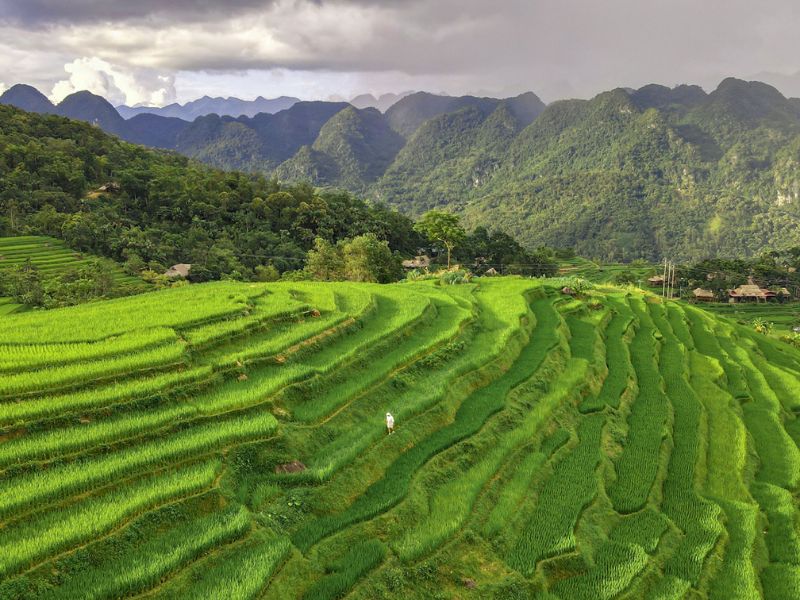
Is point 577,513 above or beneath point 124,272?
above

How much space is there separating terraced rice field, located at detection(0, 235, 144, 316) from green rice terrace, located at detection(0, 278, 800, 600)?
90.4 feet

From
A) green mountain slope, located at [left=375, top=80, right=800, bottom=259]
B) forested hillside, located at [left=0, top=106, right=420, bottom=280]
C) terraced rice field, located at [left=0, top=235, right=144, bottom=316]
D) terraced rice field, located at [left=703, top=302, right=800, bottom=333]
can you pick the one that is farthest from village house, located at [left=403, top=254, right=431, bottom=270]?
green mountain slope, located at [left=375, top=80, right=800, bottom=259]

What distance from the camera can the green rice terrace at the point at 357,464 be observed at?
6914 mm

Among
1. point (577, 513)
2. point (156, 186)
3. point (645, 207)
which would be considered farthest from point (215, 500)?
point (645, 207)

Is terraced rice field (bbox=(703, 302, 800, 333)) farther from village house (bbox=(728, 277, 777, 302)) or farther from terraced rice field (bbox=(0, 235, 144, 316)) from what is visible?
terraced rice field (bbox=(0, 235, 144, 316))

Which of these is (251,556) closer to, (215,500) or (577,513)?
(215,500)

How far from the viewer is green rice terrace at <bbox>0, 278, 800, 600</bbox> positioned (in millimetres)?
6914

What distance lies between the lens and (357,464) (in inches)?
371

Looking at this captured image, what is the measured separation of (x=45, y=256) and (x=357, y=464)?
4150 centimetres

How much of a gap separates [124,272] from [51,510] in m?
39.6

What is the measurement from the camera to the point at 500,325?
18766mm

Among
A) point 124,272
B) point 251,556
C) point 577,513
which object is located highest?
point 251,556

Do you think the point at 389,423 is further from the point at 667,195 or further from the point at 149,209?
the point at 667,195

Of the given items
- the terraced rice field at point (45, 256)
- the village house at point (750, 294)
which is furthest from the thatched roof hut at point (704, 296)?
the terraced rice field at point (45, 256)
